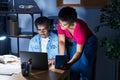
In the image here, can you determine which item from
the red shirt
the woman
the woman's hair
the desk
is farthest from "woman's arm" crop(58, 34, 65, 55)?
the desk

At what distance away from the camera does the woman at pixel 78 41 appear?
258cm

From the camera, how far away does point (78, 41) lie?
2.70 metres

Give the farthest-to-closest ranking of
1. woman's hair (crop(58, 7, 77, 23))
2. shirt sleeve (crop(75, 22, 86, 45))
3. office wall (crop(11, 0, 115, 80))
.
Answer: office wall (crop(11, 0, 115, 80)), shirt sleeve (crop(75, 22, 86, 45)), woman's hair (crop(58, 7, 77, 23))

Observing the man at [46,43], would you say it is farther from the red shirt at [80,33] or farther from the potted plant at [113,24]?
the potted plant at [113,24]

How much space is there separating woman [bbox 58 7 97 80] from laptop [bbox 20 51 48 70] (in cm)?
37

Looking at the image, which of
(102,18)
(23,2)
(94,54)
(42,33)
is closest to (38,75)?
(42,33)

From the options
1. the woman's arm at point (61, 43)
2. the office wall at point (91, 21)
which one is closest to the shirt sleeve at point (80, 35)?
the woman's arm at point (61, 43)

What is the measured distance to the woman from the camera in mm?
2580

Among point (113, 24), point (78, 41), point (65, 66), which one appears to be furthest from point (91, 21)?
point (65, 66)

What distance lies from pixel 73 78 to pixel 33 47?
1.99 ft

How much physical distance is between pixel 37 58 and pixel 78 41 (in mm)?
625

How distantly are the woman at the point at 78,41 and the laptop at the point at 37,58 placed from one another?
37cm

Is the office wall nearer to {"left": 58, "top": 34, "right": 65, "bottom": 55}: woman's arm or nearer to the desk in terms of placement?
{"left": 58, "top": 34, "right": 65, "bottom": 55}: woman's arm

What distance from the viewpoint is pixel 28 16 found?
3582 millimetres
